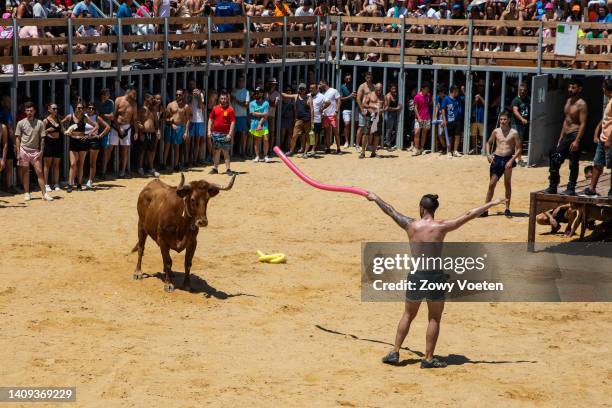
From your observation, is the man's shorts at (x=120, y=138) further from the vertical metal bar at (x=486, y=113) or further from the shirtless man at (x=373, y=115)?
the vertical metal bar at (x=486, y=113)

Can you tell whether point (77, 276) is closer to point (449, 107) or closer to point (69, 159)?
point (69, 159)

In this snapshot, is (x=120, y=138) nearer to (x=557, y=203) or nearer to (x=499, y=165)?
(x=499, y=165)

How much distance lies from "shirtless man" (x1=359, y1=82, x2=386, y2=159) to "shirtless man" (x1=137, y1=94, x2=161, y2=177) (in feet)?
18.2

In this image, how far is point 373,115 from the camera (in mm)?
29266

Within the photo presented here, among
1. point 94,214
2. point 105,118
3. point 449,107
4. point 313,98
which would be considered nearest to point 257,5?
point 313,98

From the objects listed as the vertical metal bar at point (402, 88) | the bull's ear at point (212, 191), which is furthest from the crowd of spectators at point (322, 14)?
the bull's ear at point (212, 191)

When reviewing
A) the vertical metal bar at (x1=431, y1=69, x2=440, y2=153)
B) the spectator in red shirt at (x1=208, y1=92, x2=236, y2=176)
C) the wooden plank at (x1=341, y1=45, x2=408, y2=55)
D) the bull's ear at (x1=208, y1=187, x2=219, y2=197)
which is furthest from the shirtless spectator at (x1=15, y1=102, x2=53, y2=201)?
the wooden plank at (x1=341, y1=45, x2=408, y2=55)

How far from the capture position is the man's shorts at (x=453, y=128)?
29106 millimetres

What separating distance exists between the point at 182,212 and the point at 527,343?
472 cm

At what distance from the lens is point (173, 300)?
1566cm

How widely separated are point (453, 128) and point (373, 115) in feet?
6.28

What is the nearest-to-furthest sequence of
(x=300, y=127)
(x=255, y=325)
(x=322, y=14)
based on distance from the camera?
(x=255, y=325) → (x=300, y=127) → (x=322, y=14)

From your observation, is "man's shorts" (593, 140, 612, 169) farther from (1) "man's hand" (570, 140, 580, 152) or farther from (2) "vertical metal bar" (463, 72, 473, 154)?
(2) "vertical metal bar" (463, 72, 473, 154)

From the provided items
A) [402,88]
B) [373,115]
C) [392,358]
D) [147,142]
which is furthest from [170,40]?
[392,358]
